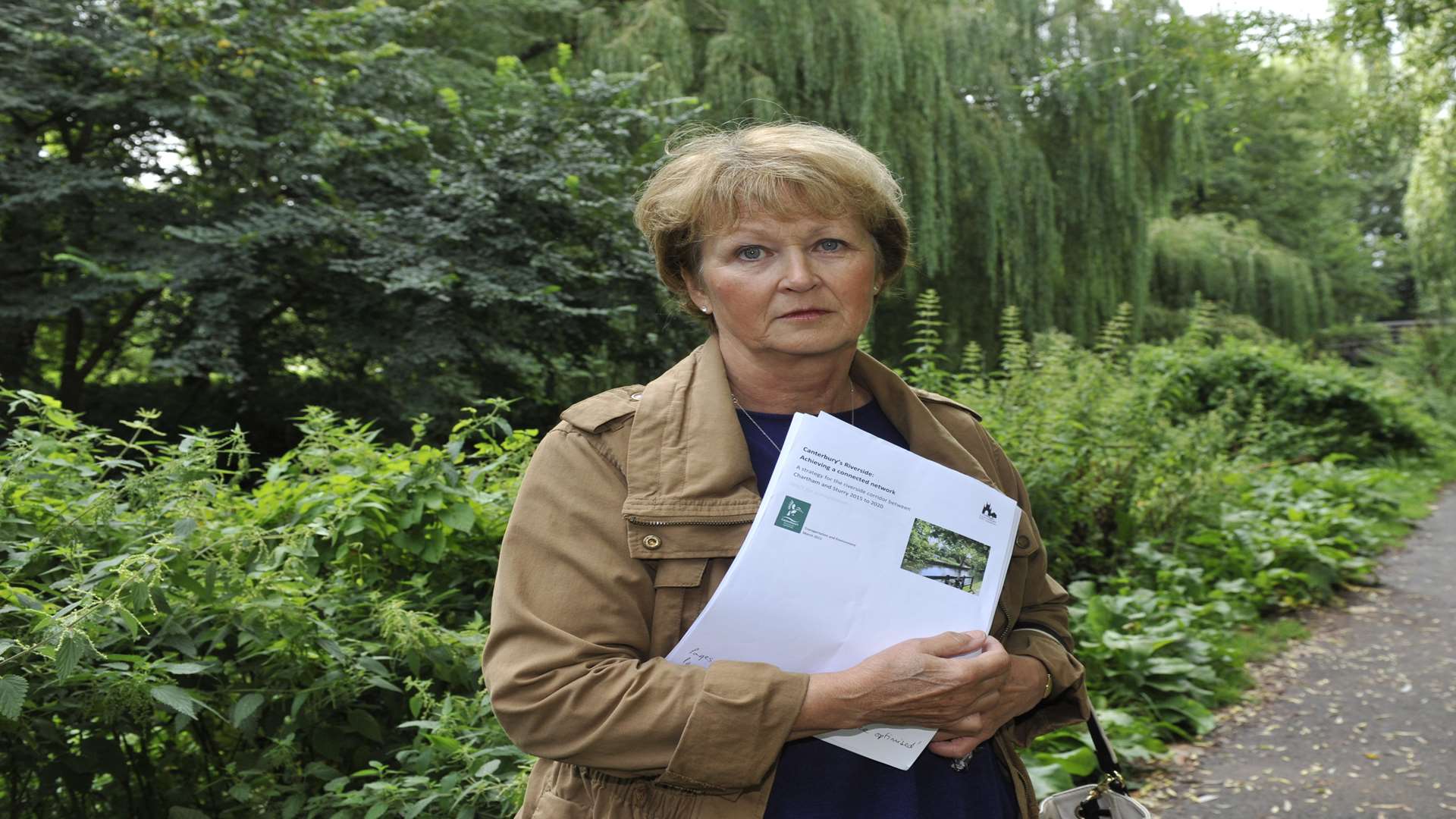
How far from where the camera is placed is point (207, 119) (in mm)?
7305

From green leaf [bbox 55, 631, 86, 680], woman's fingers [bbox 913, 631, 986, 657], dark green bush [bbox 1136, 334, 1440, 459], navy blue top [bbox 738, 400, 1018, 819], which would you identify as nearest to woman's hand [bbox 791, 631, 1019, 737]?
woman's fingers [bbox 913, 631, 986, 657]

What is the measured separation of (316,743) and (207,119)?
19.4 ft

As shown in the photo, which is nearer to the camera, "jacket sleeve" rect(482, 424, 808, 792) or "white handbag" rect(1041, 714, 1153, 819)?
"jacket sleeve" rect(482, 424, 808, 792)

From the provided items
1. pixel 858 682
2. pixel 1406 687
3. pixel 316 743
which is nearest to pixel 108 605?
pixel 316 743

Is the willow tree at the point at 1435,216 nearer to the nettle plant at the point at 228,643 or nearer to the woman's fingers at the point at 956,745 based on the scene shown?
the nettle plant at the point at 228,643

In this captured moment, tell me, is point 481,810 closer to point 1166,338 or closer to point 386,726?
point 386,726

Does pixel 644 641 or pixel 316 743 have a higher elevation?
pixel 644 641

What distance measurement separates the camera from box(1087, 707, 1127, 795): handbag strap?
6.19 feet

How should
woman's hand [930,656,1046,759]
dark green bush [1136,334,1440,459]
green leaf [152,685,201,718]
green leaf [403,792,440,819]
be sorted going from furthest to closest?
dark green bush [1136,334,1440,459] → green leaf [403,792,440,819] → green leaf [152,685,201,718] → woman's hand [930,656,1046,759]

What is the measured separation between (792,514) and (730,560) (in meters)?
0.11

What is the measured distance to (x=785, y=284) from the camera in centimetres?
165

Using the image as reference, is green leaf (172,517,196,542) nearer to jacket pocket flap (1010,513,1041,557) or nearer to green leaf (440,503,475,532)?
green leaf (440,503,475,532)

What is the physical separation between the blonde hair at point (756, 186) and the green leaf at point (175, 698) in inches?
44.1

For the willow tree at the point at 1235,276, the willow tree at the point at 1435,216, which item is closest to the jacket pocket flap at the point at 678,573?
the willow tree at the point at 1435,216
